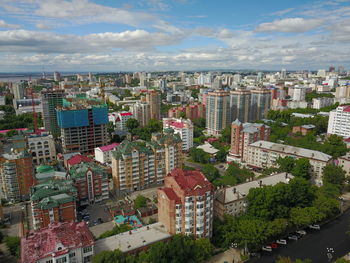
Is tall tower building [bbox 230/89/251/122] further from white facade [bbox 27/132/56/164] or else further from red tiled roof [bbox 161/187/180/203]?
red tiled roof [bbox 161/187/180/203]

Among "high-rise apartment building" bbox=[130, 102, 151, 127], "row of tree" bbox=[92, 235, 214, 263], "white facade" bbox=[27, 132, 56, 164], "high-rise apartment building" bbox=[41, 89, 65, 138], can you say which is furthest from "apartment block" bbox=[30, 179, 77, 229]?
"high-rise apartment building" bbox=[130, 102, 151, 127]

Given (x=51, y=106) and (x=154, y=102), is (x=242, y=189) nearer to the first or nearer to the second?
(x=51, y=106)

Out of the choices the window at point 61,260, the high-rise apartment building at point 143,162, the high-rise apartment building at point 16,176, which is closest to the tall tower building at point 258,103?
the high-rise apartment building at point 143,162

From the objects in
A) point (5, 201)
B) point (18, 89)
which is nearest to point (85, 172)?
point (5, 201)

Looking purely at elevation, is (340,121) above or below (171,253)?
above

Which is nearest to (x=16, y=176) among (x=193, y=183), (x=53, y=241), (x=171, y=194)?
(x=53, y=241)

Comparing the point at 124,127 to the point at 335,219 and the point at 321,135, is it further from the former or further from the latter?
the point at 335,219
